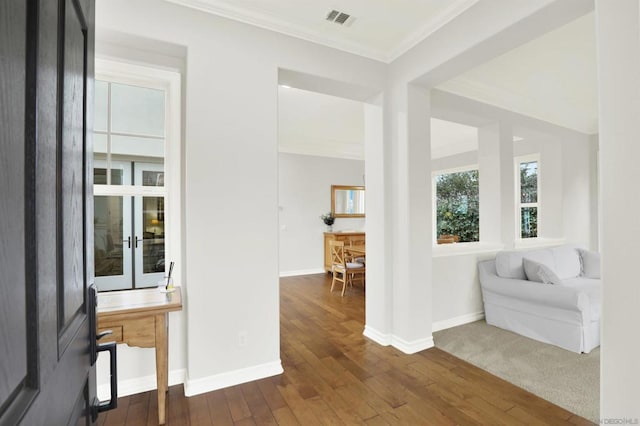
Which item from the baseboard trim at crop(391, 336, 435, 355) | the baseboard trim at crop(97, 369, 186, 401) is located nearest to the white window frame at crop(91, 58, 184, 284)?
the baseboard trim at crop(97, 369, 186, 401)

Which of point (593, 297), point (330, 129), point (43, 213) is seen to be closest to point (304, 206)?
point (330, 129)

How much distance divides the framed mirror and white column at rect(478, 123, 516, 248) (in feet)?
11.1

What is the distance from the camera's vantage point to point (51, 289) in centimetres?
56

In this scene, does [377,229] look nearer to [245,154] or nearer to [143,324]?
[245,154]

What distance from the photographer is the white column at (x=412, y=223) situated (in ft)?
9.35

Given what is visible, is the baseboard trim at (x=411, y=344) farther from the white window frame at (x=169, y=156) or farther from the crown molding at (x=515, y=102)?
the crown molding at (x=515, y=102)

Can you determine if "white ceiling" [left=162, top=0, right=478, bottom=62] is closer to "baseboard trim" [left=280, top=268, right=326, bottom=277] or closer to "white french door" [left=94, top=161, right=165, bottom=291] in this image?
→ "white french door" [left=94, top=161, right=165, bottom=291]

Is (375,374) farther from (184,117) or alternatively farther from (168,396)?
(184,117)

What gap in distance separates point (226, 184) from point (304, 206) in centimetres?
422

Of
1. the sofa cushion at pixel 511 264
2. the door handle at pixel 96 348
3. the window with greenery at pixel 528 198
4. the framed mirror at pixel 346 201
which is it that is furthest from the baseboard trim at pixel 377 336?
the window with greenery at pixel 528 198

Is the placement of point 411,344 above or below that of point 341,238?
below

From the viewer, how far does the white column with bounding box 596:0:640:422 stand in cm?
129

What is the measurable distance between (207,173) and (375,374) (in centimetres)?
205

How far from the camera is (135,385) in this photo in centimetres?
221
